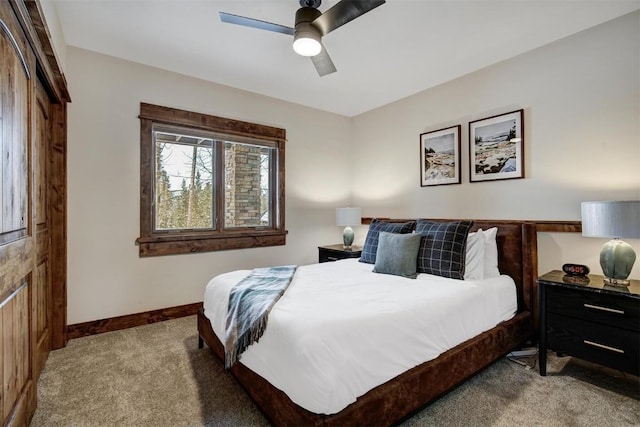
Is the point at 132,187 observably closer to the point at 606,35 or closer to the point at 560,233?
the point at 560,233

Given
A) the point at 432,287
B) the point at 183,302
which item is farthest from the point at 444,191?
the point at 183,302

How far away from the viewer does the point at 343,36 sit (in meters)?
2.69

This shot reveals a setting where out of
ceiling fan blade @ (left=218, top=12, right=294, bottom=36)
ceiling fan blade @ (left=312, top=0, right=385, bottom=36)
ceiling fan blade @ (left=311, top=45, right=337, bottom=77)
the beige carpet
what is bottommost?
the beige carpet

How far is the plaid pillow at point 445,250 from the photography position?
2549 millimetres

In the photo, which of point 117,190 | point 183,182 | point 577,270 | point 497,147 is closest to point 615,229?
point 577,270

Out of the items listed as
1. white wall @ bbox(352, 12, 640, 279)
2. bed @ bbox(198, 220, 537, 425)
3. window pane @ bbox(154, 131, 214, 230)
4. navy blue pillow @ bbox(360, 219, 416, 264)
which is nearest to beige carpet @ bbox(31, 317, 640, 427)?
bed @ bbox(198, 220, 537, 425)

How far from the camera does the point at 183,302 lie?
11.4 ft

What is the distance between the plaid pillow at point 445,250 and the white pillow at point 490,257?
8.6 inches

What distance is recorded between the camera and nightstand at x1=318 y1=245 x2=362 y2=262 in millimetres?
3915

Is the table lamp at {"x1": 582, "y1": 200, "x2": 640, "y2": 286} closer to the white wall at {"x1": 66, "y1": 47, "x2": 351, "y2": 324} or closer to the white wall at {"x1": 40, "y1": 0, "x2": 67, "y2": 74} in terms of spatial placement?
the white wall at {"x1": 66, "y1": 47, "x2": 351, "y2": 324}

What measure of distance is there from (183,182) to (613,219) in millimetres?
3823

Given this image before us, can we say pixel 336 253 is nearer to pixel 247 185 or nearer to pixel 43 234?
pixel 247 185

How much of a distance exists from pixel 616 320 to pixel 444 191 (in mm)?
1926

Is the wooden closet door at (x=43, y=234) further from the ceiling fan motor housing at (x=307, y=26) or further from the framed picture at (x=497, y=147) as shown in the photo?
the framed picture at (x=497, y=147)
